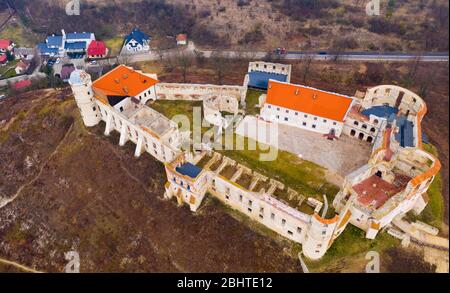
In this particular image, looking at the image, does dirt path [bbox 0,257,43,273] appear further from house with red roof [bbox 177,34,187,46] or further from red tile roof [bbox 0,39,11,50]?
red tile roof [bbox 0,39,11,50]

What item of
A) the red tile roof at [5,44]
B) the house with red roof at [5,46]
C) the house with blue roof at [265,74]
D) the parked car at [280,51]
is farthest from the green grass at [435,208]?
the red tile roof at [5,44]

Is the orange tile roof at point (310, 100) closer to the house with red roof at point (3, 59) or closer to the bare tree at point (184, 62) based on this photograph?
the bare tree at point (184, 62)

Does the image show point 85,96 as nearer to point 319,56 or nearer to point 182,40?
point 182,40

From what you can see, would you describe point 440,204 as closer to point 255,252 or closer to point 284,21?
point 255,252

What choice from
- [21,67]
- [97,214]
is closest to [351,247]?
[97,214]

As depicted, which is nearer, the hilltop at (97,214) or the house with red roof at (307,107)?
the hilltop at (97,214)
